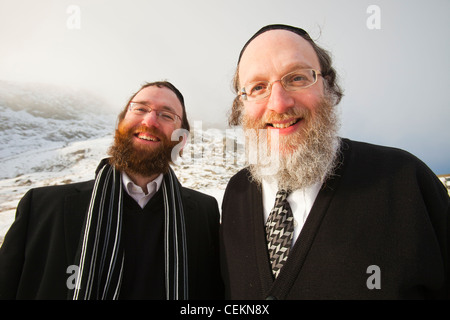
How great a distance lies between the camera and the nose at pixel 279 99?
5.03ft

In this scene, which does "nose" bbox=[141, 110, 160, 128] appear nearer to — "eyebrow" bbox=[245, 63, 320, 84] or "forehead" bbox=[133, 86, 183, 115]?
"forehead" bbox=[133, 86, 183, 115]

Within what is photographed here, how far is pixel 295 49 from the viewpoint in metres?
1.67

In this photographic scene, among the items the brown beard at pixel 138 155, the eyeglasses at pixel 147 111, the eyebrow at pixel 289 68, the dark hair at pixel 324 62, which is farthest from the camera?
the eyeglasses at pixel 147 111

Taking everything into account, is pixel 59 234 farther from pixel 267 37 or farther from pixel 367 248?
pixel 267 37

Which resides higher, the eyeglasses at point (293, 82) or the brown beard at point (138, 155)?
the eyeglasses at point (293, 82)

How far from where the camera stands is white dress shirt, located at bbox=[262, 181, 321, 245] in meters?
1.39

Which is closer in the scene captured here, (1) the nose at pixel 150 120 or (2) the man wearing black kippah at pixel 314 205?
(2) the man wearing black kippah at pixel 314 205

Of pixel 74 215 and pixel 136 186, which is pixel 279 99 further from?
pixel 74 215

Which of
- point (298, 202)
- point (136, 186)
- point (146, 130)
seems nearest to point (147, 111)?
point (146, 130)

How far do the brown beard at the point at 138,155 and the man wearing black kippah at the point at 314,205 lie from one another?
109cm

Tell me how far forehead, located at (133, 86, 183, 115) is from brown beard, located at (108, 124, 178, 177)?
40 centimetres

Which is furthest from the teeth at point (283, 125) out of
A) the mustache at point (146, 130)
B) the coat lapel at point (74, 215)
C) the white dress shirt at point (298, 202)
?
the coat lapel at point (74, 215)

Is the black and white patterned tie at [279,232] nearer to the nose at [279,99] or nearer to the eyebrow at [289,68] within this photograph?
the nose at [279,99]
